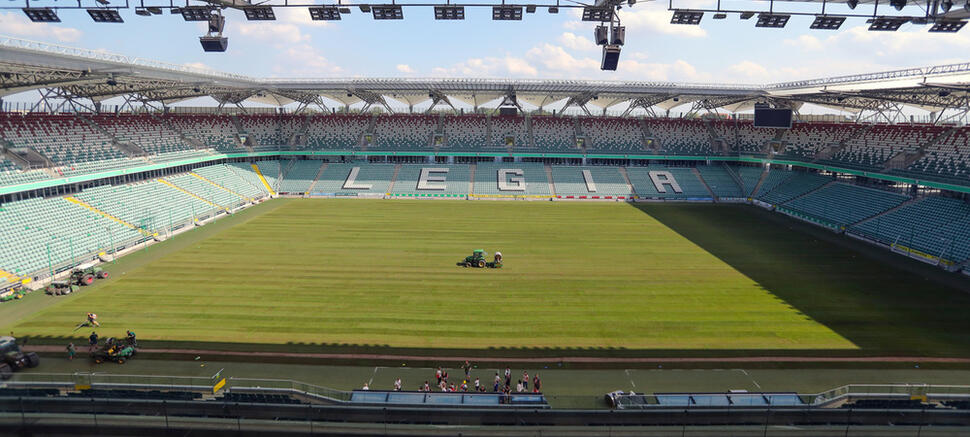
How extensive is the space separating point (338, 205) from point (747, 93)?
49.8 meters

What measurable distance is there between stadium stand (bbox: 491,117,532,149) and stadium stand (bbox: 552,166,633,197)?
6534mm

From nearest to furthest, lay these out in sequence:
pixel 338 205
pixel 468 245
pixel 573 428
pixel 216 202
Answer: pixel 573 428 < pixel 468 245 < pixel 216 202 < pixel 338 205

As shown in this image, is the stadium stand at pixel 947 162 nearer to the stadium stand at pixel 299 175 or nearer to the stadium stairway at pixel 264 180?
the stadium stand at pixel 299 175

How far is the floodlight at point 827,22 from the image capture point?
16.3m

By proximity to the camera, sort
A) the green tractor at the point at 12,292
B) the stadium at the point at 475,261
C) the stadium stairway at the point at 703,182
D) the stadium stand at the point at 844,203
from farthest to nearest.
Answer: the stadium stairway at the point at 703,182 < the stadium stand at the point at 844,203 < the green tractor at the point at 12,292 < the stadium at the point at 475,261

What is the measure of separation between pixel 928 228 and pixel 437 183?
47.1m

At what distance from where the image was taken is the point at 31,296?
25688 mm

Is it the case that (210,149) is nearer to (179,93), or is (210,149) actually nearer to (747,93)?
(179,93)

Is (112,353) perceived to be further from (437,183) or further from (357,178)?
(357,178)

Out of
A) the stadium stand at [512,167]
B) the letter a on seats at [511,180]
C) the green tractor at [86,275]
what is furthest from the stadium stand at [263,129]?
the green tractor at [86,275]

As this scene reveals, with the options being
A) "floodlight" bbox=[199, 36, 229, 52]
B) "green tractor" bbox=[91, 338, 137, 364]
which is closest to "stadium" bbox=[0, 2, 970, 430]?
"green tractor" bbox=[91, 338, 137, 364]

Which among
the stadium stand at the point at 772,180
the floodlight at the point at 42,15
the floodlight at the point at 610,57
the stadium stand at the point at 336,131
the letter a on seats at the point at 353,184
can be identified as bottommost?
the letter a on seats at the point at 353,184

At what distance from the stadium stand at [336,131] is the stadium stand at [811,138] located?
56394 mm

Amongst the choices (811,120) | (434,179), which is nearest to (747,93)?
(811,120)
